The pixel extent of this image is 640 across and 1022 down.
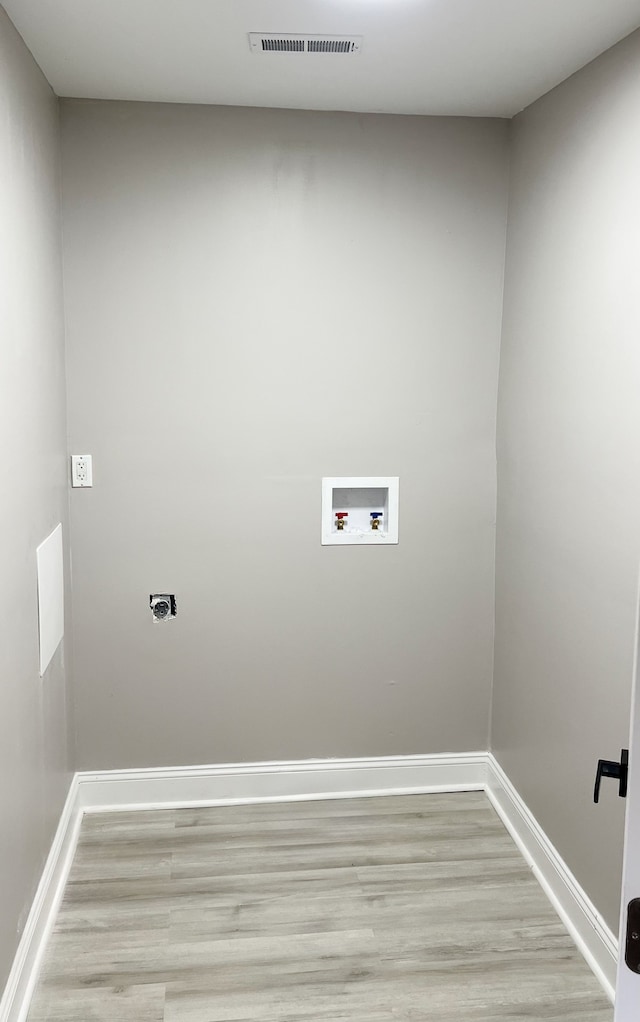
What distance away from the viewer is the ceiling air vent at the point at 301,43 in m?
2.37

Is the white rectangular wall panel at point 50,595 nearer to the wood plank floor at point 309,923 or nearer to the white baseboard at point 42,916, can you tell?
the white baseboard at point 42,916

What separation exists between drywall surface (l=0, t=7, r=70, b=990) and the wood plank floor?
292 mm

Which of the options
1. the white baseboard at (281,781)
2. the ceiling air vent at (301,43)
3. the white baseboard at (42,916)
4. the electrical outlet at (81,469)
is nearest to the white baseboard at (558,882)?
the white baseboard at (281,781)

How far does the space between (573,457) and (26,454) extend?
161cm

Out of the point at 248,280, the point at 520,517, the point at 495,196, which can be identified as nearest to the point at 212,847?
the point at 520,517

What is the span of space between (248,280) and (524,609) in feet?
5.12

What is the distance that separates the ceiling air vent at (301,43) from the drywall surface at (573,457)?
2.34ft

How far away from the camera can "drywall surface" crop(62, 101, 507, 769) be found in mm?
3064

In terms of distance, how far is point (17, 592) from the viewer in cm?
227

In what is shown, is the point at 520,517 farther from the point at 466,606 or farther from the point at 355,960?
the point at 355,960

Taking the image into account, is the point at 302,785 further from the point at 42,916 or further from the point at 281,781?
the point at 42,916

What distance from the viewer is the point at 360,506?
3336 millimetres

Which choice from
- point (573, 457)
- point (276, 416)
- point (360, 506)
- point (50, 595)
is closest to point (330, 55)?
point (276, 416)

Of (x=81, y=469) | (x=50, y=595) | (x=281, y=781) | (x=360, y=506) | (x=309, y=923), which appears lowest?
(x=309, y=923)
